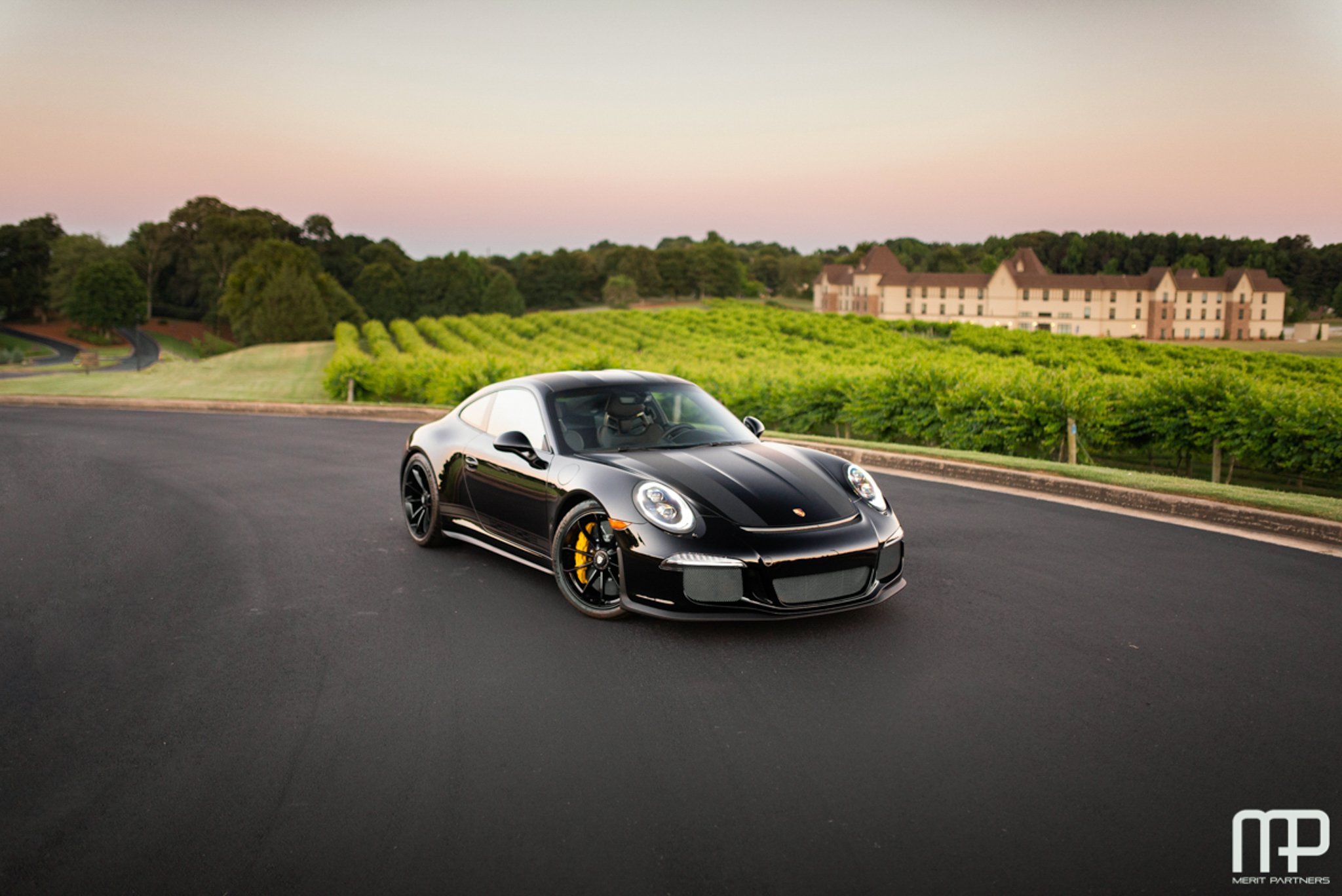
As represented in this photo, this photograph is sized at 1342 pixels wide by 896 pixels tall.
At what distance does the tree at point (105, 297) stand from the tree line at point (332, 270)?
0.16m

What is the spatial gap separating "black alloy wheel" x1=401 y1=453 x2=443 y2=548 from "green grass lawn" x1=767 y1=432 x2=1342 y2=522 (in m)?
7.02

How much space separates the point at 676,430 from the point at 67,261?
14007 centimetres

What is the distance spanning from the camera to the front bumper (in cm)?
554

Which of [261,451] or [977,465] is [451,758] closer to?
[977,465]

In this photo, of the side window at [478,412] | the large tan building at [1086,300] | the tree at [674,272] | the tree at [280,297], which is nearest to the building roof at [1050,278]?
the large tan building at [1086,300]

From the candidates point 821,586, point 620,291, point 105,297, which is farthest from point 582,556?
point 620,291

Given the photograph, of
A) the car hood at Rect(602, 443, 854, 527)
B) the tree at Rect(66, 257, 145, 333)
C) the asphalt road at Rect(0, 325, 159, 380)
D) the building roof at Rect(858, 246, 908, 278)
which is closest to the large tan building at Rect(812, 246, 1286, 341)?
the building roof at Rect(858, 246, 908, 278)

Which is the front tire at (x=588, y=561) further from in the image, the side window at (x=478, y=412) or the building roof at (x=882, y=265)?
the building roof at (x=882, y=265)

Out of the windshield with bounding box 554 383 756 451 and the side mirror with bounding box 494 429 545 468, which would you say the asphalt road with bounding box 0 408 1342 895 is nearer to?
the side mirror with bounding box 494 429 545 468

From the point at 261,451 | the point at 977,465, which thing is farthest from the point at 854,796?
the point at 261,451

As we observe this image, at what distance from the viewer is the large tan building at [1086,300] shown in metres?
134

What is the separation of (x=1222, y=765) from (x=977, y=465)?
27.2 ft

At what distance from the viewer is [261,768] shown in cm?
403

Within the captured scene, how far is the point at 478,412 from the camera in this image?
7867mm
